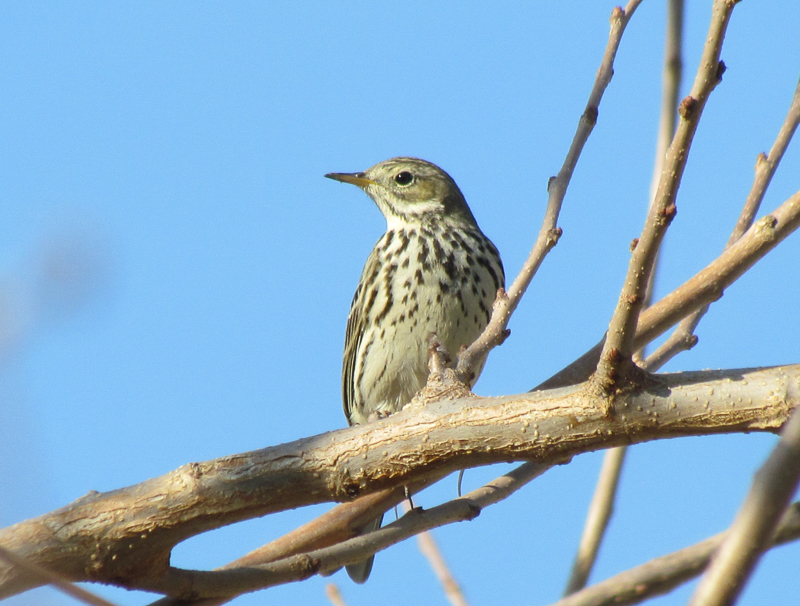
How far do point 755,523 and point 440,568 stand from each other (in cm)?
260

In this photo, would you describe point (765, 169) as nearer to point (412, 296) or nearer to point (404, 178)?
point (412, 296)

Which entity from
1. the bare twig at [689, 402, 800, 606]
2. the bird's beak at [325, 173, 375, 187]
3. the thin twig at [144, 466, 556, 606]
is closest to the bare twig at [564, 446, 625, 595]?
the thin twig at [144, 466, 556, 606]

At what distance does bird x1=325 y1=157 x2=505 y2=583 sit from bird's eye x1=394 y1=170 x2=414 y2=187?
2 cm

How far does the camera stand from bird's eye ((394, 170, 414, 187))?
7.98m

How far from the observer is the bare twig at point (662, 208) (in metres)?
2.60

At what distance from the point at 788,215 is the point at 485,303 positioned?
343 centimetres

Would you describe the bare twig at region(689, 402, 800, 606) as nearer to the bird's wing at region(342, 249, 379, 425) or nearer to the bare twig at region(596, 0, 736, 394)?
the bare twig at region(596, 0, 736, 394)

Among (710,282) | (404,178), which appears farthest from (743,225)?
(404,178)

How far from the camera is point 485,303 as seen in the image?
6.78 metres

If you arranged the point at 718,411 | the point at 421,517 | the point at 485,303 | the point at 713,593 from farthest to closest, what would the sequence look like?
the point at 485,303, the point at 421,517, the point at 718,411, the point at 713,593

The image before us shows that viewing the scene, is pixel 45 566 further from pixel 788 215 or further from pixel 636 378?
pixel 788 215

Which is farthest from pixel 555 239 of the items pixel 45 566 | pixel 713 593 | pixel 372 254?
pixel 372 254

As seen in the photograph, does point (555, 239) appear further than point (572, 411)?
Yes

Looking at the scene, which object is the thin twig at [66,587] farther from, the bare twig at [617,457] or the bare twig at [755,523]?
the bare twig at [617,457]
